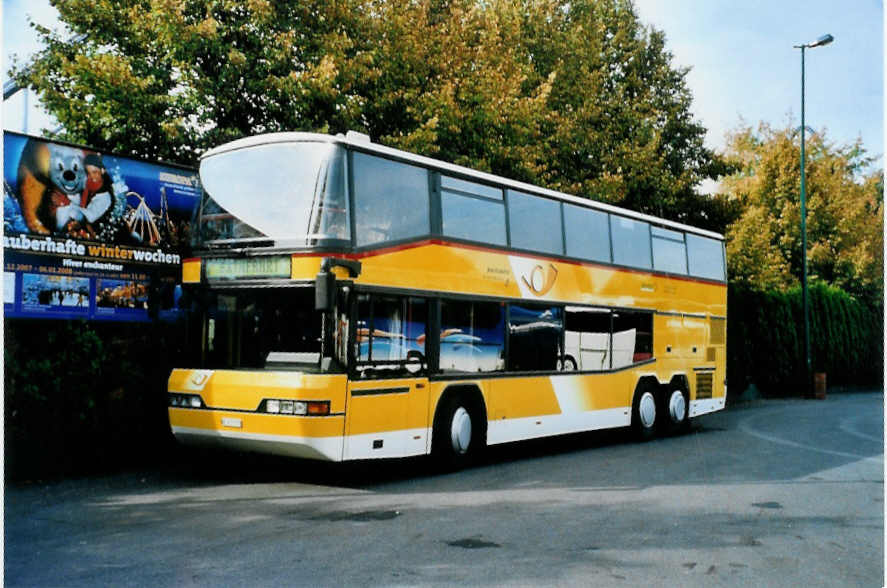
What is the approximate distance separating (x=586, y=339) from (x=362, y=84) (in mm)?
6885

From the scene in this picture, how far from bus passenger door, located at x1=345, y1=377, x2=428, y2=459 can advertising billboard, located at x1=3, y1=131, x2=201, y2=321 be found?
2903 millimetres

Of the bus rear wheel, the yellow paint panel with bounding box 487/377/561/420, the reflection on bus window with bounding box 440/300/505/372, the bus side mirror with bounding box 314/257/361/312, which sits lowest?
the bus rear wheel

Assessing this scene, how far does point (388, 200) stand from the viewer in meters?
10.6

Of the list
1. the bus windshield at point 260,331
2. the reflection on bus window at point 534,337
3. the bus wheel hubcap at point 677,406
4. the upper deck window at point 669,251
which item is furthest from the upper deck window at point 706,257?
the bus windshield at point 260,331

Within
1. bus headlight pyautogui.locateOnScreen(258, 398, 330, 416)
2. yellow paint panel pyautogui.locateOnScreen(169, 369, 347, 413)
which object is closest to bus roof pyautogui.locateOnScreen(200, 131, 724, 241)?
yellow paint panel pyautogui.locateOnScreen(169, 369, 347, 413)

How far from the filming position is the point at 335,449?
9.58 m

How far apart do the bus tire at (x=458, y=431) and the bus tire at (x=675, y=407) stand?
565 cm

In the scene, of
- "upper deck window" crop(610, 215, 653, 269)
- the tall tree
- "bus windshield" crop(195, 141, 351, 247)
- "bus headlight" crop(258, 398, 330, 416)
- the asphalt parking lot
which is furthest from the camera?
the tall tree

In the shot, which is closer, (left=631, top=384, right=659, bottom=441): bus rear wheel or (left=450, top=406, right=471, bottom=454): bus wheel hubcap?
(left=450, top=406, right=471, bottom=454): bus wheel hubcap

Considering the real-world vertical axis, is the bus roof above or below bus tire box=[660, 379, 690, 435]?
above

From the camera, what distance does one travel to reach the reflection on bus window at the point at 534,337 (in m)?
12.7

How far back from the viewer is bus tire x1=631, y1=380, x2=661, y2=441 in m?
15.7

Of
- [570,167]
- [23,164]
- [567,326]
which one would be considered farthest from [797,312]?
[23,164]

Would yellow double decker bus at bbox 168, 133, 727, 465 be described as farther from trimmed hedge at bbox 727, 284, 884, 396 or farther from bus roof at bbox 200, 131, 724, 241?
trimmed hedge at bbox 727, 284, 884, 396
